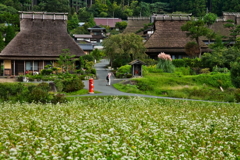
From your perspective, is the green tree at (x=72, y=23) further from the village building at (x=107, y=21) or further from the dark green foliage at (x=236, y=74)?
the dark green foliage at (x=236, y=74)

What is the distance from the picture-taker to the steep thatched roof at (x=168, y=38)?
51.0 meters

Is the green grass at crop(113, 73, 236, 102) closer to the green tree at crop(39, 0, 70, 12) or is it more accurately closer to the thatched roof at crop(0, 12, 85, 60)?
the thatched roof at crop(0, 12, 85, 60)

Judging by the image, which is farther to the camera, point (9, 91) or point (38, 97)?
point (9, 91)

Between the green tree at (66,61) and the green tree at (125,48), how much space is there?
617cm

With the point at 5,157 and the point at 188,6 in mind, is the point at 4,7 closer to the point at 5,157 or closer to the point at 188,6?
the point at 188,6

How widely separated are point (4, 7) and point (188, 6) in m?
43.8

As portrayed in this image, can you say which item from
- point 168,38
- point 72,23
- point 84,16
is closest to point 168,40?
point 168,38

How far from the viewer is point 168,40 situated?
51.9 m

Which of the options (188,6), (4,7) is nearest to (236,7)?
(188,6)

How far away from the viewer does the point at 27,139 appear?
12.3 m

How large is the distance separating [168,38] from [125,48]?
6836 millimetres

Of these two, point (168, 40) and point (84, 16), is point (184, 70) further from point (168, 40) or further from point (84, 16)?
point (84, 16)

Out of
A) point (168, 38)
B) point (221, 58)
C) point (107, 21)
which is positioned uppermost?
point (107, 21)

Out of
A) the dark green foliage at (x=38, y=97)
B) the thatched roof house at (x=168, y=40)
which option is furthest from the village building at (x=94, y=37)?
the dark green foliage at (x=38, y=97)
